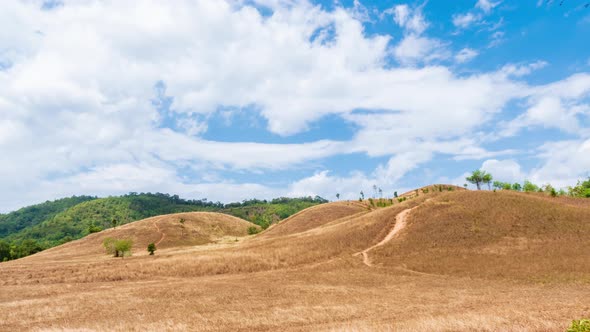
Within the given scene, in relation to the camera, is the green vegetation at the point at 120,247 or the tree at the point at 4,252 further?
the tree at the point at 4,252

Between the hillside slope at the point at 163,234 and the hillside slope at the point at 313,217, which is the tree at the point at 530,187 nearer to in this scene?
the hillside slope at the point at 313,217

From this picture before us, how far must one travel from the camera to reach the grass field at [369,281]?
2403 cm

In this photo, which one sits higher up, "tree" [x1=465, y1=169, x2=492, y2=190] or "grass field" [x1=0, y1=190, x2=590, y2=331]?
"tree" [x1=465, y1=169, x2=492, y2=190]

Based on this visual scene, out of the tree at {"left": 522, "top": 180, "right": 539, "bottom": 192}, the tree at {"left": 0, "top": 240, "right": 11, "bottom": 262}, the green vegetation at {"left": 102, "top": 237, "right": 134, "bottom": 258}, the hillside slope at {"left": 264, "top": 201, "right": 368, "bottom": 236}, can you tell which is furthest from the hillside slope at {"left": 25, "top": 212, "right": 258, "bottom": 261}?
the tree at {"left": 522, "top": 180, "right": 539, "bottom": 192}

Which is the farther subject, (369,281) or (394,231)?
(394,231)

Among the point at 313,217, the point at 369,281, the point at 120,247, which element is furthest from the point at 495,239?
the point at 120,247

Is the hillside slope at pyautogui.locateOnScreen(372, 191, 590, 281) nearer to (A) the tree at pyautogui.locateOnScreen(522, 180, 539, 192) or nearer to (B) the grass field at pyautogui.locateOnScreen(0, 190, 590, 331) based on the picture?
(B) the grass field at pyautogui.locateOnScreen(0, 190, 590, 331)

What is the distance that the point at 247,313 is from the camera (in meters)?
26.7

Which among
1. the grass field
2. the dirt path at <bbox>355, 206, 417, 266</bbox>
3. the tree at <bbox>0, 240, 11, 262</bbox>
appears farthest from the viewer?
the tree at <bbox>0, 240, 11, 262</bbox>

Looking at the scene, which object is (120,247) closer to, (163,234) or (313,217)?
(163,234)

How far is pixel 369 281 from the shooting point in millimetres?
43500

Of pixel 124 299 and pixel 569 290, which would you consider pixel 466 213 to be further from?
pixel 124 299

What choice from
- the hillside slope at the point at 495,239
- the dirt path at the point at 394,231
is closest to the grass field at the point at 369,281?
the hillside slope at the point at 495,239

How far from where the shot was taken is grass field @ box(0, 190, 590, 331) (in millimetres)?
24031
